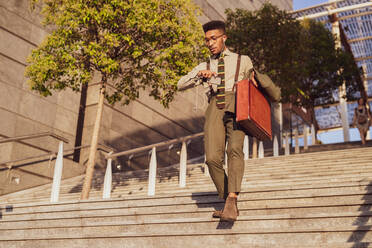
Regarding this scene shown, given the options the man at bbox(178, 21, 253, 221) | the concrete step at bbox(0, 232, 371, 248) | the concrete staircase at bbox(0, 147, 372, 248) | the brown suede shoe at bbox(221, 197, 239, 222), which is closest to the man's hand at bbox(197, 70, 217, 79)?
the man at bbox(178, 21, 253, 221)

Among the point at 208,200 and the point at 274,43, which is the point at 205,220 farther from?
the point at 274,43

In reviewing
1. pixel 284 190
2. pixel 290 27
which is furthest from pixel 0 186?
pixel 290 27

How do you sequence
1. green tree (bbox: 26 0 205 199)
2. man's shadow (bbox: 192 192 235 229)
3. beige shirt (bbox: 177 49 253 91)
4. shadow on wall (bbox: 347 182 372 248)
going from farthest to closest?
green tree (bbox: 26 0 205 199)
man's shadow (bbox: 192 192 235 229)
beige shirt (bbox: 177 49 253 91)
shadow on wall (bbox: 347 182 372 248)

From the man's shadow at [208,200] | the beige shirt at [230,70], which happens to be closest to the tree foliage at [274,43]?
the man's shadow at [208,200]

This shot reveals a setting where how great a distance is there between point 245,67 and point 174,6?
5.59 meters

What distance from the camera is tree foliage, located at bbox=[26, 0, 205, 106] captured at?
30.0ft

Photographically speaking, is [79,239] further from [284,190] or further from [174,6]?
[174,6]

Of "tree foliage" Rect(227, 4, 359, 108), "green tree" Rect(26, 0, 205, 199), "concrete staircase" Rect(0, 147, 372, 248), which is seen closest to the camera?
"concrete staircase" Rect(0, 147, 372, 248)

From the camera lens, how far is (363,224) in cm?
424

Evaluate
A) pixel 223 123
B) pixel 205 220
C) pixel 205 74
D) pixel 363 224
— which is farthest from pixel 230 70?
pixel 363 224

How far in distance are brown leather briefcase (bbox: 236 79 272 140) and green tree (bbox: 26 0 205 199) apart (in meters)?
4.89

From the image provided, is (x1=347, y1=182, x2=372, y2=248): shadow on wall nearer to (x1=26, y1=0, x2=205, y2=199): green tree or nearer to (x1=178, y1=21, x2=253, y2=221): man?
(x1=178, y1=21, x2=253, y2=221): man

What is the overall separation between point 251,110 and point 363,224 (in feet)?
4.61

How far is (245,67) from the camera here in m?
4.83
